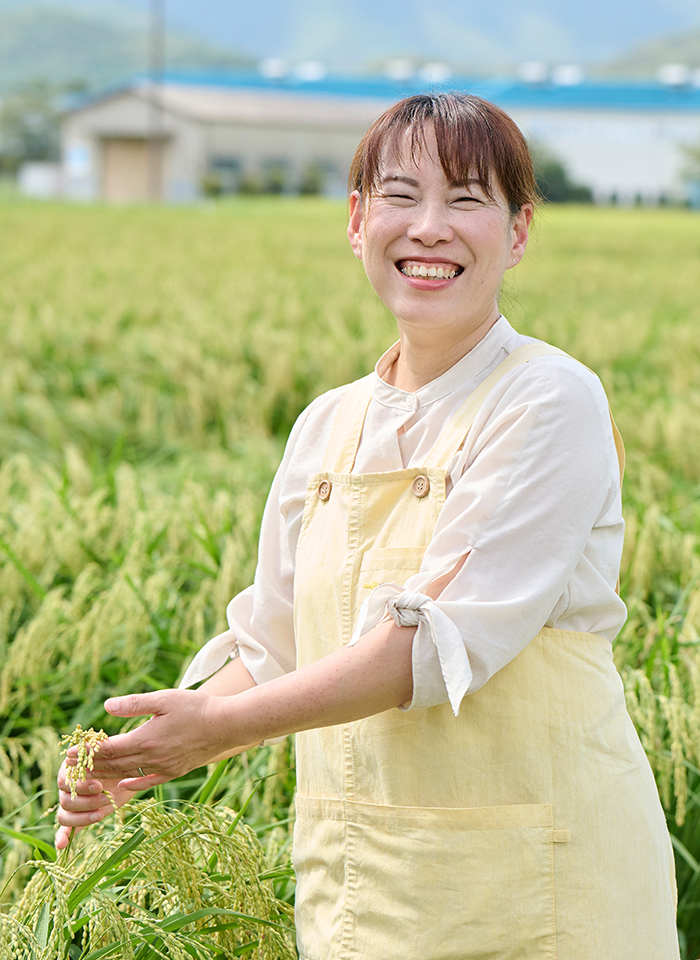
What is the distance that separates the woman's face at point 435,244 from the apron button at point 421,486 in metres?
0.19

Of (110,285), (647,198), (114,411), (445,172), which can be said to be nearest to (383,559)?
(445,172)

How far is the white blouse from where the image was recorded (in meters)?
1.15

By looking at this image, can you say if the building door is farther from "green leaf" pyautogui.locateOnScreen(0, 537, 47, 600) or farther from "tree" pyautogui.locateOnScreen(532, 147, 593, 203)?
"green leaf" pyautogui.locateOnScreen(0, 537, 47, 600)

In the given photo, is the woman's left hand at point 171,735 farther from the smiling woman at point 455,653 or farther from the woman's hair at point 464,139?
the woman's hair at point 464,139

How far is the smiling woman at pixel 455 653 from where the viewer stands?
1.17m

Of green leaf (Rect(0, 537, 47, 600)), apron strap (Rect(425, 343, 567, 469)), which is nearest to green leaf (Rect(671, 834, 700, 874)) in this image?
apron strap (Rect(425, 343, 567, 469))

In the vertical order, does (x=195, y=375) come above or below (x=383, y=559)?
below

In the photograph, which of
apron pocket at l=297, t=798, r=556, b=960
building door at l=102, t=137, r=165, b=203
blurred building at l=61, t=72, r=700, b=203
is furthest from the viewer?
building door at l=102, t=137, r=165, b=203

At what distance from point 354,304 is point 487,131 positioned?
22.2 ft

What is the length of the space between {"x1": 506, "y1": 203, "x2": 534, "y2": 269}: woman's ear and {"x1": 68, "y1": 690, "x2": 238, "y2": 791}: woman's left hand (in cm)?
66

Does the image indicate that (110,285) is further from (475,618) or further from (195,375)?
(475,618)

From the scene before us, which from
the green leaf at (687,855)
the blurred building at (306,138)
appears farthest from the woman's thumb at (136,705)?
the blurred building at (306,138)

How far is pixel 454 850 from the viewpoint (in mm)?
1222

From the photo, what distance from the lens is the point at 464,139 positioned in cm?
126
